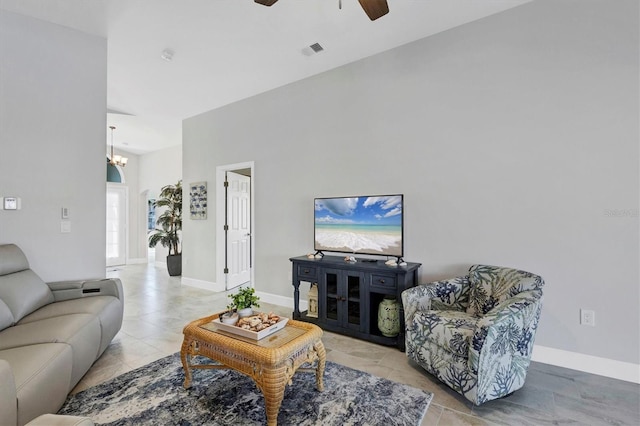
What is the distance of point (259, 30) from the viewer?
315 centimetres

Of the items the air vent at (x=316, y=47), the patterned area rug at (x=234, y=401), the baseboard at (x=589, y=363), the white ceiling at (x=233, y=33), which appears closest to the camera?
the patterned area rug at (x=234, y=401)

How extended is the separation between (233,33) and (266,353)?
3072 mm

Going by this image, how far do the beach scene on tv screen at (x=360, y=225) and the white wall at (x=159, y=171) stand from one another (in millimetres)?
5180

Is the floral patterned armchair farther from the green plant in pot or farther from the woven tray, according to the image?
the green plant in pot

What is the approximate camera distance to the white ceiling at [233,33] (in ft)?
9.26

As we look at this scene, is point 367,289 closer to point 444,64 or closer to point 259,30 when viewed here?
point 444,64

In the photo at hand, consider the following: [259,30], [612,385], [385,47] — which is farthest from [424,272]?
[259,30]

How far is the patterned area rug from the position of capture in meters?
1.93

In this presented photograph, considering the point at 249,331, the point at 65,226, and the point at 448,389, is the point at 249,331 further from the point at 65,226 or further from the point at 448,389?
the point at 65,226

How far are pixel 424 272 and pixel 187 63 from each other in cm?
370

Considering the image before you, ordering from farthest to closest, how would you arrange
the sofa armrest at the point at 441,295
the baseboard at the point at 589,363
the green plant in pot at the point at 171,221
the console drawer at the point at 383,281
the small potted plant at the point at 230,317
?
1. the green plant in pot at the point at 171,221
2. the console drawer at the point at 383,281
3. the sofa armrest at the point at 441,295
4. the baseboard at the point at 589,363
5. the small potted plant at the point at 230,317

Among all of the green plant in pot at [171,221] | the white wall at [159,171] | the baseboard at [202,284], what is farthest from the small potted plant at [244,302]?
the white wall at [159,171]

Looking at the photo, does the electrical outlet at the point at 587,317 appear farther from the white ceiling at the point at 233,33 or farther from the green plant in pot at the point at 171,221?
the green plant in pot at the point at 171,221

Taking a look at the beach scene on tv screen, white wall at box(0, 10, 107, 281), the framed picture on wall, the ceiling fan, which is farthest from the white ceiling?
the beach scene on tv screen
